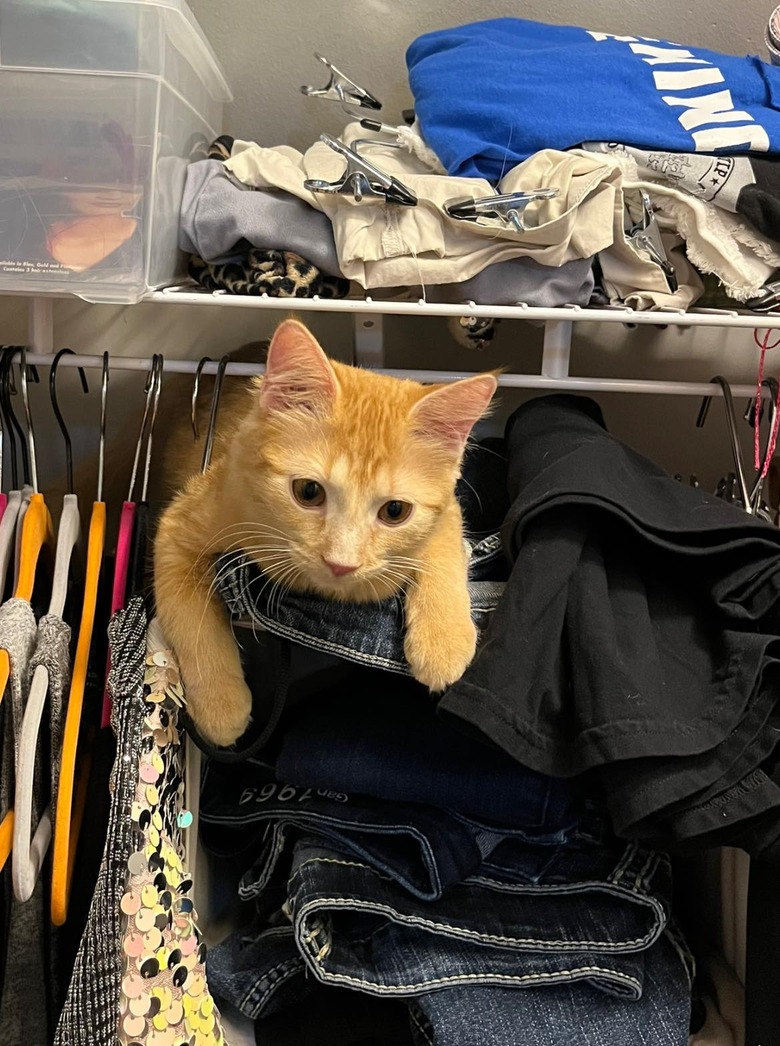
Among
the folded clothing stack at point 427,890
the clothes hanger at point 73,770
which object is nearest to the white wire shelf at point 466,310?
the clothes hanger at point 73,770

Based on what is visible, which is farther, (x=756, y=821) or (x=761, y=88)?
(x=761, y=88)

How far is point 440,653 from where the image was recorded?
30.0 inches

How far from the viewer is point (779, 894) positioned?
0.79m

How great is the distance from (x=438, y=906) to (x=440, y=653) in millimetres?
316

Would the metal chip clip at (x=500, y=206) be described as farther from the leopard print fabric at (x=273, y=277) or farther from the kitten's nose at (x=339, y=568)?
the kitten's nose at (x=339, y=568)

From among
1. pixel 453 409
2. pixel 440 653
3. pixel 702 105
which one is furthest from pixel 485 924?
pixel 702 105

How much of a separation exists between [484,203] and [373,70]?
0.53m

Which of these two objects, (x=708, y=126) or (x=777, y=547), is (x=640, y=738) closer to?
(x=777, y=547)

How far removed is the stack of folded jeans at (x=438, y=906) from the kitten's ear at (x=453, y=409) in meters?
0.32

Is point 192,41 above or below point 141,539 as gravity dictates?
above

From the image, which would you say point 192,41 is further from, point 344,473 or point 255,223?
point 344,473

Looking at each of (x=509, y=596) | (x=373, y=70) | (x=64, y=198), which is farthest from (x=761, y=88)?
(x=64, y=198)

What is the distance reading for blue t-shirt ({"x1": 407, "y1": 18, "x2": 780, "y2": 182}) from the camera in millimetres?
958

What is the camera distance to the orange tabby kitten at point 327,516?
787mm
